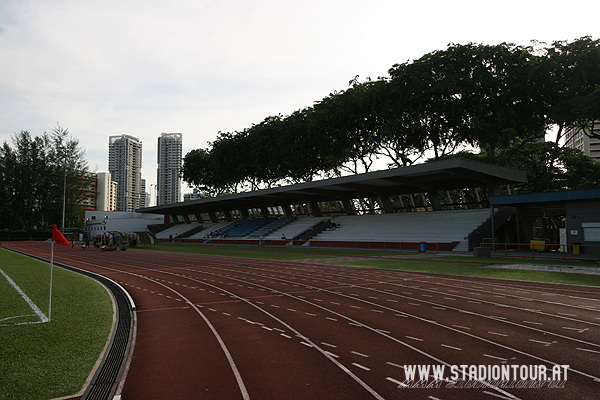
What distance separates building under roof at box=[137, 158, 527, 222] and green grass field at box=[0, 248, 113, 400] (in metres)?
26.7

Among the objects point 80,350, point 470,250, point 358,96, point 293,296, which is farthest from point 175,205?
point 80,350

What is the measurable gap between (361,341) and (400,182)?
32363 mm

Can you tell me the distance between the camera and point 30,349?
20.4 ft

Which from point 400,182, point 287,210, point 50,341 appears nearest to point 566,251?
point 400,182

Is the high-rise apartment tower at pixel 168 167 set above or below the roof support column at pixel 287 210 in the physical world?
above

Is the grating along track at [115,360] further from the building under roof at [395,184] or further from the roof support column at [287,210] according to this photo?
the roof support column at [287,210]

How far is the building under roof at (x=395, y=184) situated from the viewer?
3095 cm

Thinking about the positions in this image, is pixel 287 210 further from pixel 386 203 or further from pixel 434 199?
pixel 434 199

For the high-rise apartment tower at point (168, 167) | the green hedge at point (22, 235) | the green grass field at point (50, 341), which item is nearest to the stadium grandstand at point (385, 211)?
the green grass field at point (50, 341)

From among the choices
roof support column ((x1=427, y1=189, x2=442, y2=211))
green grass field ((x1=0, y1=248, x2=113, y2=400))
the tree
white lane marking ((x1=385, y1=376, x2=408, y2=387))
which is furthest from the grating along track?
the tree

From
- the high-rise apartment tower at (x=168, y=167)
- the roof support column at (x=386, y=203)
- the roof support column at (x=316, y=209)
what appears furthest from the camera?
the high-rise apartment tower at (x=168, y=167)

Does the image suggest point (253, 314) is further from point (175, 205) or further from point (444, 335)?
point (175, 205)

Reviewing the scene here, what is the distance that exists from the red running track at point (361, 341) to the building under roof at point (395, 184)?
1868cm

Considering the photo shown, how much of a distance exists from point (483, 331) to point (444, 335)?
95 centimetres
